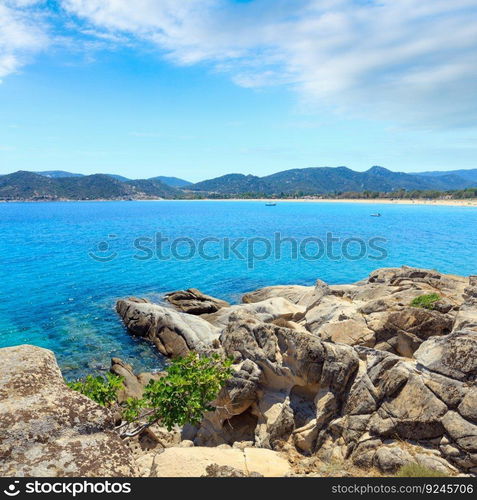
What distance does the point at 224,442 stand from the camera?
16.8m

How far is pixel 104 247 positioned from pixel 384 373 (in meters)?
81.5

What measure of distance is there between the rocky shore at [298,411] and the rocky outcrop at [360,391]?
4 cm

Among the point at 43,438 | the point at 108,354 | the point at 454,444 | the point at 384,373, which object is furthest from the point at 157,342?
the point at 43,438

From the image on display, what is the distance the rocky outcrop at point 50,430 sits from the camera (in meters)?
5.45

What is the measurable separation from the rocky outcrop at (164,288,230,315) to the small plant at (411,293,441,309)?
21706mm

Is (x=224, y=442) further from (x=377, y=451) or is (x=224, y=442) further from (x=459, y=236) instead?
(x=459, y=236)

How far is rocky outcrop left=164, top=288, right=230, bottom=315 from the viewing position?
3991 cm

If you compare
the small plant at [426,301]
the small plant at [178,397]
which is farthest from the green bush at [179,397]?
the small plant at [426,301]

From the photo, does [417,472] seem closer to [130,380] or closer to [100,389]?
[100,389]

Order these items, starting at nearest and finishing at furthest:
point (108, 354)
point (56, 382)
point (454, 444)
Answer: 1. point (56, 382)
2. point (454, 444)
3. point (108, 354)

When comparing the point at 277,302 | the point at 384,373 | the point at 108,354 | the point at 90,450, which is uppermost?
the point at 90,450

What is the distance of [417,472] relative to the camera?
33.9 ft

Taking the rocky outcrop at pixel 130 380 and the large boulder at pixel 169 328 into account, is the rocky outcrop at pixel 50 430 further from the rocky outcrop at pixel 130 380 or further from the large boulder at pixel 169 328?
the large boulder at pixel 169 328

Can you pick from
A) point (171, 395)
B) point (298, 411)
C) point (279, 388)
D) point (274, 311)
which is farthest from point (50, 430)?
point (274, 311)
